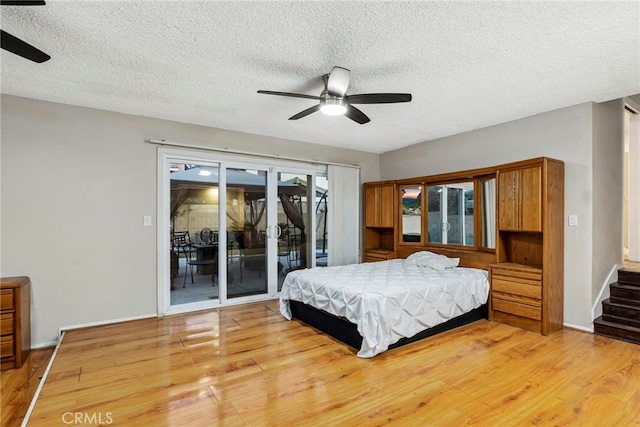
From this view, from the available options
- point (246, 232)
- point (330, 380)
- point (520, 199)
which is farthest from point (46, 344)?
point (520, 199)

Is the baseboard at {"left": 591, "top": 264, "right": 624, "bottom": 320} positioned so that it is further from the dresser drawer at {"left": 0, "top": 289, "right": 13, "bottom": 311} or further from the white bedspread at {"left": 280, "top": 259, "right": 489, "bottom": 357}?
the dresser drawer at {"left": 0, "top": 289, "right": 13, "bottom": 311}

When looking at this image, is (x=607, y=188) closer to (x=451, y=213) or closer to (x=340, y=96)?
(x=451, y=213)

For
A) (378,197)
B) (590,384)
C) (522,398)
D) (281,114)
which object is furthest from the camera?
(378,197)

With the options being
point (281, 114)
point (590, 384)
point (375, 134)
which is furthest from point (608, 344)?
point (281, 114)

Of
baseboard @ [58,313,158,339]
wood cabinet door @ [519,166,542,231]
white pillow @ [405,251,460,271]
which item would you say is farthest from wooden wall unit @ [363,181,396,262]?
baseboard @ [58,313,158,339]

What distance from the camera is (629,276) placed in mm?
3863

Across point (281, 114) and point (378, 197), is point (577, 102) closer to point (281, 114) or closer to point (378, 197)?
point (378, 197)

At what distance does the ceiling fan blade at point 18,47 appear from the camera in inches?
71.5

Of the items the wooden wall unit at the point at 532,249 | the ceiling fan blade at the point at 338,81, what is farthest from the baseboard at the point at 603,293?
the ceiling fan blade at the point at 338,81

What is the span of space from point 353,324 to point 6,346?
3.04m

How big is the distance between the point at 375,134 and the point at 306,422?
3.94m

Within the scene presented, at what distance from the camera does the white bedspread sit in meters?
2.91

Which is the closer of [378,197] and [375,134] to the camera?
[375,134]

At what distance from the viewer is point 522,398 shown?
224 cm
